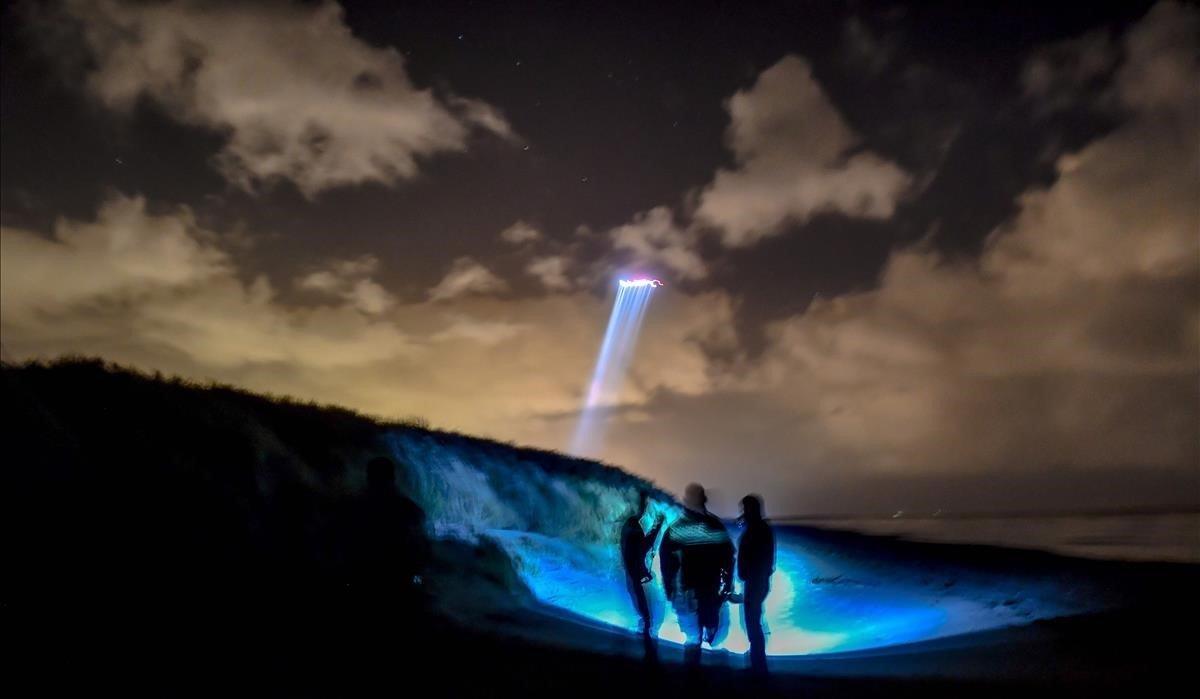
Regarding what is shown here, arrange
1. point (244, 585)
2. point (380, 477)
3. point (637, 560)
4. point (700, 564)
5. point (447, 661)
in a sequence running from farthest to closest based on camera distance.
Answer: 1. point (637, 560)
2. point (244, 585)
3. point (447, 661)
4. point (700, 564)
5. point (380, 477)

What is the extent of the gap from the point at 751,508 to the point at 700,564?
86 centimetres

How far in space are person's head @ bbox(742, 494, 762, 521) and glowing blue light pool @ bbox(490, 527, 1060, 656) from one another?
635 cm

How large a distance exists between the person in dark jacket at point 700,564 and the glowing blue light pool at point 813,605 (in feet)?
17.9

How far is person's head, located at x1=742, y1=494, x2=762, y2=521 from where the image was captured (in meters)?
7.66

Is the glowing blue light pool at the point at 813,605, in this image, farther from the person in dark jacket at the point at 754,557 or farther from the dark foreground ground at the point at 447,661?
the person in dark jacket at the point at 754,557

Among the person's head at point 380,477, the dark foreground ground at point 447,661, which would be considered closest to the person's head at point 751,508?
the dark foreground ground at point 447,661

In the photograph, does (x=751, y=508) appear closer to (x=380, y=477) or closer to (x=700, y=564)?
(x=700, y=564)

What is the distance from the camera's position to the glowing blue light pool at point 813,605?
14382mm

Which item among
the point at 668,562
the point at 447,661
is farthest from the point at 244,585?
the point at 668,562

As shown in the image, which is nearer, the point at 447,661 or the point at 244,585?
the point at 447,661

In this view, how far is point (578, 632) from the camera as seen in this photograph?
11266 millimetres

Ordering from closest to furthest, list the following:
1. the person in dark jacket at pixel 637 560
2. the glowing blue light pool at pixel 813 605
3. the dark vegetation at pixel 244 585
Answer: the dark vegetation at pixel 244 585 → the person in dark jacket at pixel 637 560 → the glowing blue light pool at pixel 813 605

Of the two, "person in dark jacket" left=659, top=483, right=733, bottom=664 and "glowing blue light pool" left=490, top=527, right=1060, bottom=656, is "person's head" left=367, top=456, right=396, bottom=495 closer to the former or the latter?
"person in dark jacket" left=659, top=483, right=733, bottom=664

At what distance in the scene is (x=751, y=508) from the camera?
7.71 metres
